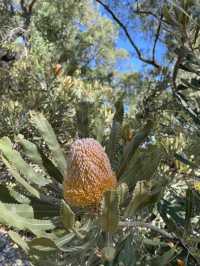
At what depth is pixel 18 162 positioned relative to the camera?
2098 mm

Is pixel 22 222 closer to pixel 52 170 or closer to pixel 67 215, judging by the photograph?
pixel 67 215

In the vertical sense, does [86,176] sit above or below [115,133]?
below

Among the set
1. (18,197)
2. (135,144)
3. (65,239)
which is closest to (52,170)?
(18,197)

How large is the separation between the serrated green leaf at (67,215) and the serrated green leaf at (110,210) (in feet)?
0.30

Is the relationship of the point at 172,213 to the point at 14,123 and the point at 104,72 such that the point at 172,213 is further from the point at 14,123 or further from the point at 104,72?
the point at 104,72

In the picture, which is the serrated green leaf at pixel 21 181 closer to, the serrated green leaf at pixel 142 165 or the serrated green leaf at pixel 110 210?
the serrated green leaf at pixel 142 165

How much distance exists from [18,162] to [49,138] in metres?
0.20

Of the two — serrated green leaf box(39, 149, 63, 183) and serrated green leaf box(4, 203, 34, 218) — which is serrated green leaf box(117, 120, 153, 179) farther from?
serrated green leaf box(4, 203, 34, 218)

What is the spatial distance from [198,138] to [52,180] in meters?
0.70

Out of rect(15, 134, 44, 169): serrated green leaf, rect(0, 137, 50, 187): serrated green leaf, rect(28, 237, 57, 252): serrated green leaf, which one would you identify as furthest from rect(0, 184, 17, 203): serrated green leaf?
rect(28, 237, 57, 252): serrated green leaf

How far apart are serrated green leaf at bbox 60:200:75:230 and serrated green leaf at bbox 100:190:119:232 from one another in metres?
0.09

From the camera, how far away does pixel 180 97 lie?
3.08 meters

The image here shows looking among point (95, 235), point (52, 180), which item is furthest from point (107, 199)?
point (52, 180)

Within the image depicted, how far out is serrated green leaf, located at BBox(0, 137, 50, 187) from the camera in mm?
2052
